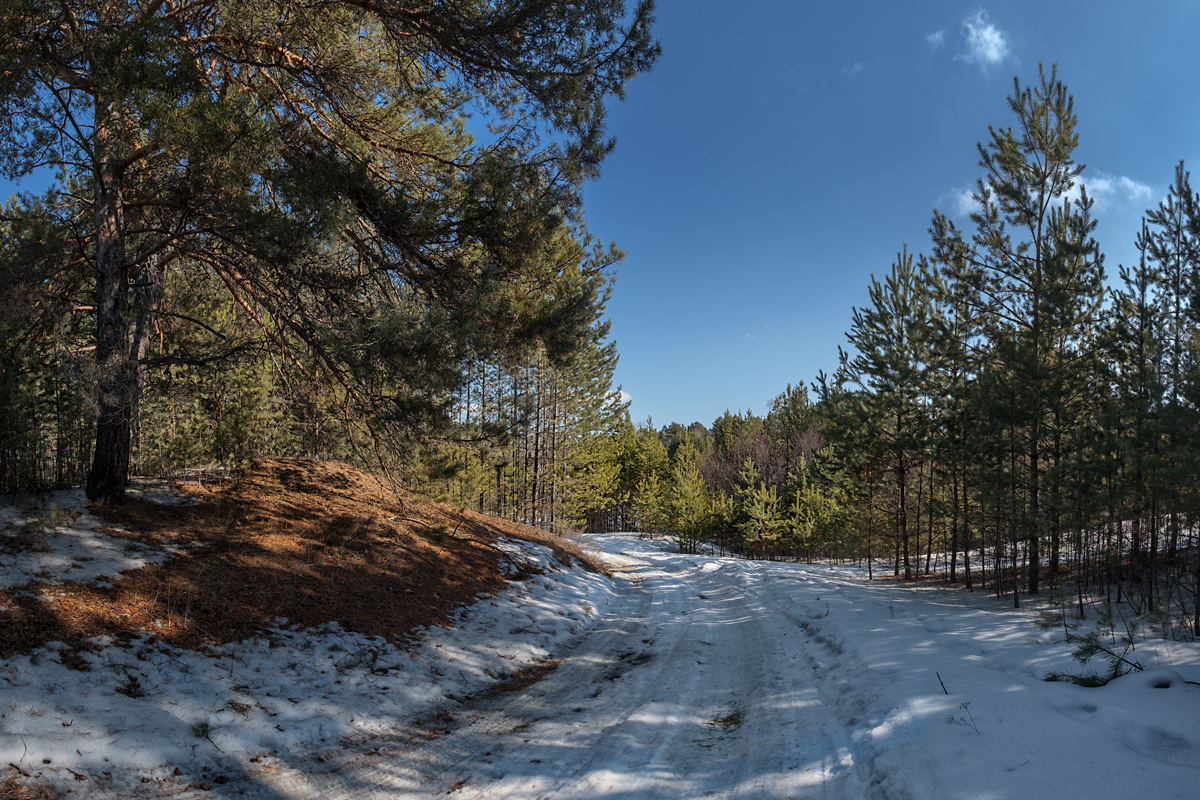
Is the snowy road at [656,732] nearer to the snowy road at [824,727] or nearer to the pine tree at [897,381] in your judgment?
the snowy road at [824,727]

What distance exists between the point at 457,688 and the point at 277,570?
2.83m

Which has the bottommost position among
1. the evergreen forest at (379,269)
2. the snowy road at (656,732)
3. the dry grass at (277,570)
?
the snowy road at (656,732)

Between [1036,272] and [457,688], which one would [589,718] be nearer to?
[457,688]

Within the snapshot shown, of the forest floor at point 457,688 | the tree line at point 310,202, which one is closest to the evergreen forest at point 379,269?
the tree line at point 310,202

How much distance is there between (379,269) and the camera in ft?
23.1

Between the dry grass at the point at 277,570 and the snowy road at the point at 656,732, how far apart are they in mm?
2150

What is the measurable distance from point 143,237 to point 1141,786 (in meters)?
12.1

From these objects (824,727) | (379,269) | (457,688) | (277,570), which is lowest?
(457,688)

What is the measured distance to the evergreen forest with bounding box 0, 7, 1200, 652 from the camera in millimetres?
5938

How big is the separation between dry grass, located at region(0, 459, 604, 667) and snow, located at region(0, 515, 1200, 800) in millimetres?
331

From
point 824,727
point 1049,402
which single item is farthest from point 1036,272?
point 824,727

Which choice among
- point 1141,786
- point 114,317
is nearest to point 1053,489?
point 1141,786

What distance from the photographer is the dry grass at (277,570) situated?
479 centimetres

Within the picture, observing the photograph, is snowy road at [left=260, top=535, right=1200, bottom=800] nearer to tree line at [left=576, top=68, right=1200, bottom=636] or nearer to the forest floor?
the forest floor
